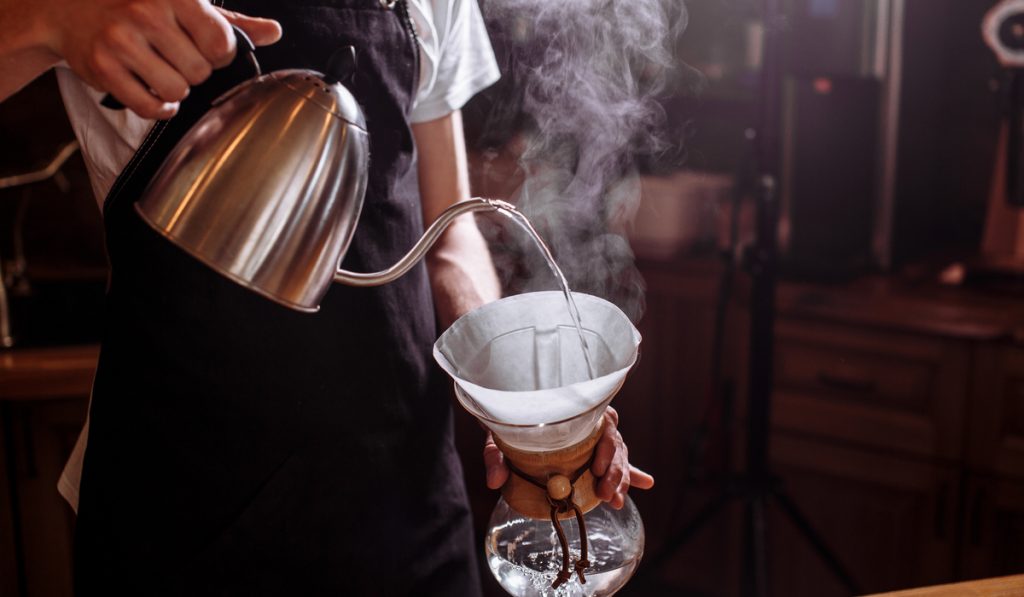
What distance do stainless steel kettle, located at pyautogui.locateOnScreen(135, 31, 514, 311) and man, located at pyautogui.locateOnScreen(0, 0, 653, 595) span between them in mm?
367

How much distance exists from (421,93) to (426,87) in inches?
0.5

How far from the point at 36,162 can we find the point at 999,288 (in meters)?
2.44

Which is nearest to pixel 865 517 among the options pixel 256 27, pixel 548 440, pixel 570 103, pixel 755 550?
pixel 755 550

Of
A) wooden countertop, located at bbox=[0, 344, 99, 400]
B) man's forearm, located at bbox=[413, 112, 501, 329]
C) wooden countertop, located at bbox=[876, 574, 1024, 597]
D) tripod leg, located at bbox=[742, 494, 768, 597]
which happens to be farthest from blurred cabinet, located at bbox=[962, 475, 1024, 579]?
→ wooden countertop, located at bbox=[0, 344, 99, 400]

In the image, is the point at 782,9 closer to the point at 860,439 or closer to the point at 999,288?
the point at 999,288

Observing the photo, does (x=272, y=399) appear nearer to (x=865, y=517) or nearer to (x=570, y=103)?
(x=570, y=103)

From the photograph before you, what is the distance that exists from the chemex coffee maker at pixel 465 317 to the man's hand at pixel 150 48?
3 cm

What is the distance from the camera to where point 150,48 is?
688 millimetres

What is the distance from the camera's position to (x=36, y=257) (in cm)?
253

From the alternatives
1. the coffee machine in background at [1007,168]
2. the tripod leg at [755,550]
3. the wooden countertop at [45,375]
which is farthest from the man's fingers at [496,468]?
the coffee machine in background at [1007,168]

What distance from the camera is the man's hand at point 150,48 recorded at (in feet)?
2.24

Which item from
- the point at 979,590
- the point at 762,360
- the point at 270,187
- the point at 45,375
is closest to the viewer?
the point at 270,187

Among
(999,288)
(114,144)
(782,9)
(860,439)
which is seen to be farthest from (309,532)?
(999,288)

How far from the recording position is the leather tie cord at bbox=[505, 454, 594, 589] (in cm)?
88
